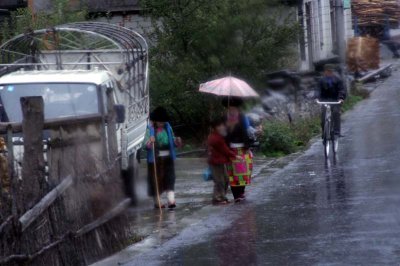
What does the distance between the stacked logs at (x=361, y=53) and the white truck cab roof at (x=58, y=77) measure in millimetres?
15242

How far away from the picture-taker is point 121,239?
10.8 m

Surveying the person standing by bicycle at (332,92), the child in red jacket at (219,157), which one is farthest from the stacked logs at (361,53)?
the child in red jacket at (219,157)

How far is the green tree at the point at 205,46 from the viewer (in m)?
19.8

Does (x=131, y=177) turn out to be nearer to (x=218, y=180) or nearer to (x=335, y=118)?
(x=218, y=180)

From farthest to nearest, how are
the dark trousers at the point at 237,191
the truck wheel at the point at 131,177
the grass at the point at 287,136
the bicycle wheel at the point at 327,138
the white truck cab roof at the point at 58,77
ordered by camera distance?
the grass at the point at 287,136 < the bicycle wheel at the point at 327,138 < the white truck cab roof at the point at 58,77 < the dark trousers at the point at 237,191 < the truck wheel at the point at 131,177

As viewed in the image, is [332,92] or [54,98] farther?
[332,92]

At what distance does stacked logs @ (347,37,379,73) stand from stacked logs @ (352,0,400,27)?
2.56 metres

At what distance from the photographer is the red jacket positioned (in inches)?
543

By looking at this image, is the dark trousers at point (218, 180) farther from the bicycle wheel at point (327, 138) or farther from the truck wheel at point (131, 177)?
the bicycle wheel at point (327, 138)

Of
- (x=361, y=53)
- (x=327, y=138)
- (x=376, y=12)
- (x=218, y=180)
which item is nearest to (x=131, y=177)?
(x=218, y=180)

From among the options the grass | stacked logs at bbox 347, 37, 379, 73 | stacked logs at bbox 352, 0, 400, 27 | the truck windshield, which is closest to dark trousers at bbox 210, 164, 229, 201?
the truck windshield

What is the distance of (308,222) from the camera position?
11695 mm

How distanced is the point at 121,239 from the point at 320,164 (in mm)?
7677

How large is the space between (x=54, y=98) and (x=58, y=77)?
0.58 m
